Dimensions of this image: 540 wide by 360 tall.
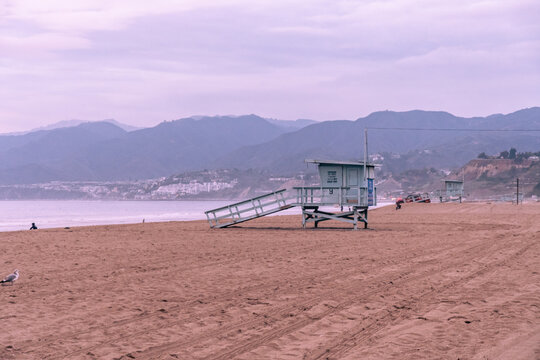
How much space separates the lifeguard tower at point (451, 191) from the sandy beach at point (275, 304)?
73763 millimetres

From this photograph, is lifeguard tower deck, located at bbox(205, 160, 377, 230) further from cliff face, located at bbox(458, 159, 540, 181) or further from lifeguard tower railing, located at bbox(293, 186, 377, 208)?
cliff face, located at bbox(458, 159, 540, 181)

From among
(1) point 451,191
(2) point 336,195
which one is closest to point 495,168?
(1) point 451,191

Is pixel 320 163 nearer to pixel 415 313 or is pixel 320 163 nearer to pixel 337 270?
pixel 337 270

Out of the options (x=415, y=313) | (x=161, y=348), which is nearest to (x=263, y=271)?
(x=415, y=313)

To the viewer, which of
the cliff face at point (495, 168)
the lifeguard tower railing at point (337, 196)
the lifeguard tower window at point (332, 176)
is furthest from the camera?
the cliff face at point (495, 168)

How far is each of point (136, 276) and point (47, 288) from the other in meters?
2.17

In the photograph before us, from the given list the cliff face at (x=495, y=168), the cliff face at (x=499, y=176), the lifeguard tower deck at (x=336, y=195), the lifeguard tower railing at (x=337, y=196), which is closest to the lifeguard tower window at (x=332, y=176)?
the lifeguard tower deck at (x=336, y=195)

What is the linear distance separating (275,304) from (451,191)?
285 ft

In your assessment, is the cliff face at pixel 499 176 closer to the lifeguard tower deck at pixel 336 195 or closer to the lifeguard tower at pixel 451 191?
the lifeguard tower at pixel 451 191

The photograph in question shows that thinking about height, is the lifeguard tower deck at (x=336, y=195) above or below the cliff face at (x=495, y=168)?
above

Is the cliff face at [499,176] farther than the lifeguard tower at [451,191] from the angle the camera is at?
Yes

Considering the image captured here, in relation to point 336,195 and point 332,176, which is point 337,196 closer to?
point 336,195

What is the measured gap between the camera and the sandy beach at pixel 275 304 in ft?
26.5

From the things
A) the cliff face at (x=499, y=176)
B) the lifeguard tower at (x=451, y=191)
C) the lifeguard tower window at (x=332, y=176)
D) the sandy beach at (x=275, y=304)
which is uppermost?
the lifeguard tower window at (x=332, y=176)
